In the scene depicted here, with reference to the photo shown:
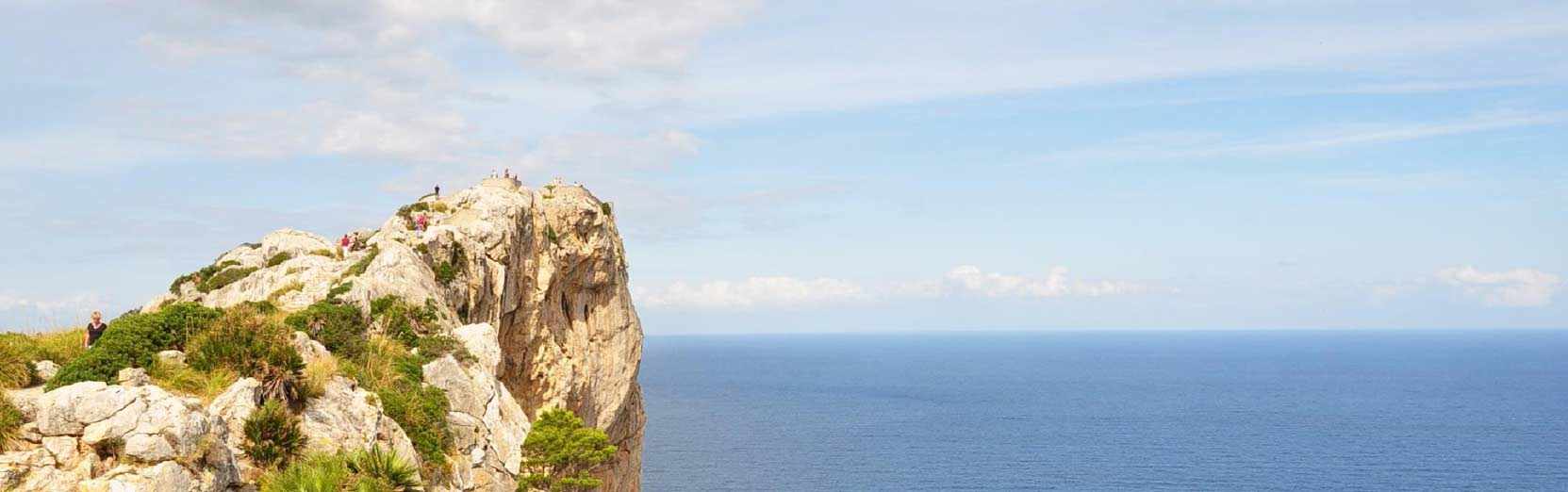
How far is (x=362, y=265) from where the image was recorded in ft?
125

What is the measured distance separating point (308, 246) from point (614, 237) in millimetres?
25128

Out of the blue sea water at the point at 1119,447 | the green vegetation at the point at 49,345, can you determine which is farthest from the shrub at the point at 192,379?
the blue sea water at the point at 1119,447

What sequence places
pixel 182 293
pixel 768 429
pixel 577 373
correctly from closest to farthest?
pixel 182 293 → pixel 577 373 → pixel 768 429

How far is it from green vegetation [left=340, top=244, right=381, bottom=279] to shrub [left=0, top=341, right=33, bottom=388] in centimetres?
1465

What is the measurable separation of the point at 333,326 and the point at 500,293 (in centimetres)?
2158

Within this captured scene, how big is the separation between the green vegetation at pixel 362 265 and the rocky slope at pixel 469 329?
0.08 meters

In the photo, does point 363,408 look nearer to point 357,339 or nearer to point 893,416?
point 357,339

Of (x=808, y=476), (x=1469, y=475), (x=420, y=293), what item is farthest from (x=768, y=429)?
(x=420, y=293)

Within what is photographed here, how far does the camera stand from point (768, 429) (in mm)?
161000

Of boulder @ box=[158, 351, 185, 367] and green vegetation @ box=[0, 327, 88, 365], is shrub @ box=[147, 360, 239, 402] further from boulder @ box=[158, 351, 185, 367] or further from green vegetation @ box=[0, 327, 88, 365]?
green vegetation @ box=[0, 327, 88, 365]

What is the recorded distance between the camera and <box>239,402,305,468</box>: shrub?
2028cm

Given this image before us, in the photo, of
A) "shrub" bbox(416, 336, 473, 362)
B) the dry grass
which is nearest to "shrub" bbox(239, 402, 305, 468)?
the dry grass

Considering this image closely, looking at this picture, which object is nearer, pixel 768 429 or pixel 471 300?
pixel 471 300

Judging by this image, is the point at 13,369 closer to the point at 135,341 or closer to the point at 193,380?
the point at 135,341
